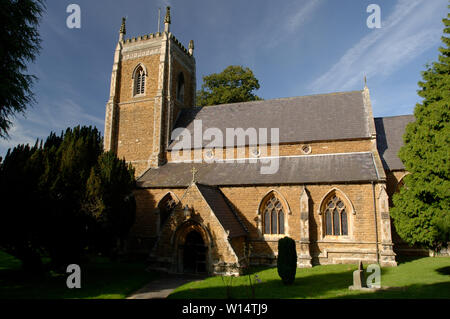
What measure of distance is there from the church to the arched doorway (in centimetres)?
6

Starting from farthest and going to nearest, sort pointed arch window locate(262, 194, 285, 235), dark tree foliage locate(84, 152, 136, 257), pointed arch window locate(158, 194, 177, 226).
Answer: pointed arch window locate(158, 194, 177, 226) → pointed arch window locate(262, 194, 285, 235) → dark tree foliage locate(84, 152, 136, 257)

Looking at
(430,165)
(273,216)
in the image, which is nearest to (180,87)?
(273,216)

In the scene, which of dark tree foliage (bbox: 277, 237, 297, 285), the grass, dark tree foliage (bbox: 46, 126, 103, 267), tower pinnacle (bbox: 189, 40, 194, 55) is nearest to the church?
tower pinnacle (bbox: 189, 40, 194, 55)

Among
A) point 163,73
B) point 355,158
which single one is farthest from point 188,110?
point 355,158

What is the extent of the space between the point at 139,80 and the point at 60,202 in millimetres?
16124

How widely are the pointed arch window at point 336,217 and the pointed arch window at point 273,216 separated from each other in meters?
2.57

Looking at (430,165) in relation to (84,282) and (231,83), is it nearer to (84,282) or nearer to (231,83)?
(84,282)

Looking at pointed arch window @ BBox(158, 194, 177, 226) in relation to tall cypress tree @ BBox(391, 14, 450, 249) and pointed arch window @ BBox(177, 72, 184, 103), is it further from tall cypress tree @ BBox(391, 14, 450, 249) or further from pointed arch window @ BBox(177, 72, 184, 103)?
tall cypress tree @ BBox(391, 14, 450, 249)

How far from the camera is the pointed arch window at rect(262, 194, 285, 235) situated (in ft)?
59.3

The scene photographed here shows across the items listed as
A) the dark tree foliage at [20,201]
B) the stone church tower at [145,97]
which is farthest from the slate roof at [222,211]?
the dark tree foliage at [20,201]

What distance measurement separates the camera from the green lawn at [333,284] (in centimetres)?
1082

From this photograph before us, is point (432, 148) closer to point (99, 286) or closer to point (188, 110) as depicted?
point (99, 286)

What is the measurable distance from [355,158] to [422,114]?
6048 mm

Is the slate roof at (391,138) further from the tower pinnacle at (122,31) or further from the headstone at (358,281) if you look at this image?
the tower pinnacle at (122,31)
